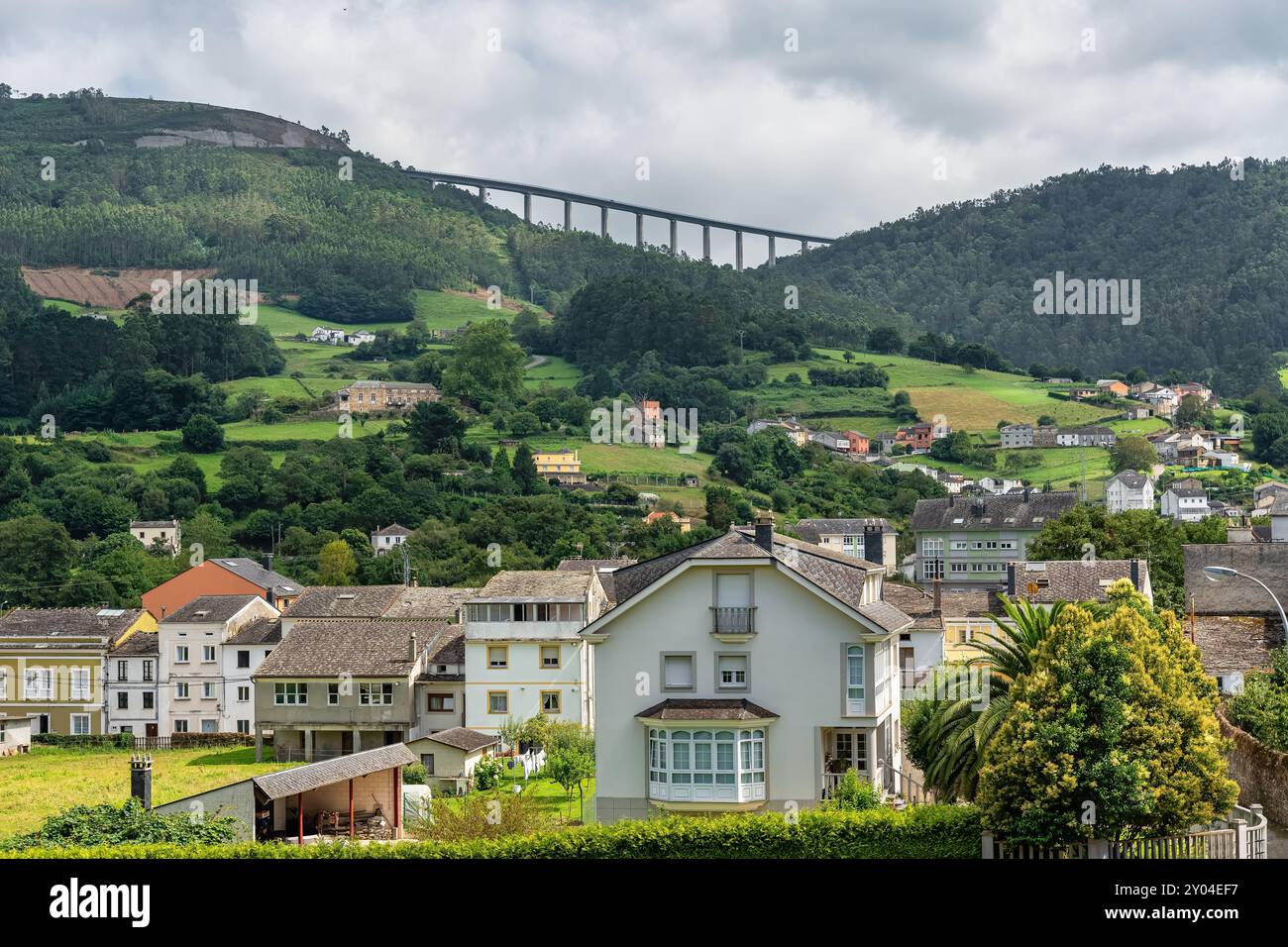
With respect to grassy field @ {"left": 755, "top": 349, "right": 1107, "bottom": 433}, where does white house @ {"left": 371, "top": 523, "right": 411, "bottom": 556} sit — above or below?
below

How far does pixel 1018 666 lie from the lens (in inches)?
1200

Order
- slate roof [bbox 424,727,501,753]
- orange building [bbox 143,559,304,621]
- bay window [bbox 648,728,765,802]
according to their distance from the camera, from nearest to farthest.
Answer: bay window [bbox 648,728,765,802] < slate roof [bbox 424,727,501,753] < orange building [bbox 143,559,304,621]

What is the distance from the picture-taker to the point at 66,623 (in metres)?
64.0

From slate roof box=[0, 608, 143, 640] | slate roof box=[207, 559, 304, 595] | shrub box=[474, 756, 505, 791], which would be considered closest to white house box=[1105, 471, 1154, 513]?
slate roof box=[207, 559, 304, 595]

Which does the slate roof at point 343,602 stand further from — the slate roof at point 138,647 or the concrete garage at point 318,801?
the concrete garage at point 318,801

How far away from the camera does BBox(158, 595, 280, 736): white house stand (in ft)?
200

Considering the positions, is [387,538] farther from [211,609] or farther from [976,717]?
[976,717]

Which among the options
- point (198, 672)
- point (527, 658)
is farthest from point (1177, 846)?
point (198, 672)

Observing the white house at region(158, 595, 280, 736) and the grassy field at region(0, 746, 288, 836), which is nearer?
the grassy field at region(0, 746, 288, 836)

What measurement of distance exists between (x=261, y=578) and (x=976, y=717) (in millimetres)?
51768

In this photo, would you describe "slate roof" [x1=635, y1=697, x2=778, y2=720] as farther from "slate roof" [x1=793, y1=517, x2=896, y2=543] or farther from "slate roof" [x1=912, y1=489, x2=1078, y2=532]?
"slate roof" [x1=912, y1=489, x2=1078, y2=532]

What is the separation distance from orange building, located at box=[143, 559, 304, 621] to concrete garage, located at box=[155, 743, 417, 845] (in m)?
35.6

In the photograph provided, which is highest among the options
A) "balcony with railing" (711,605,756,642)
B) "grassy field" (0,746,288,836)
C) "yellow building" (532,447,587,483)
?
"yellow building" (532,447,587,483)
